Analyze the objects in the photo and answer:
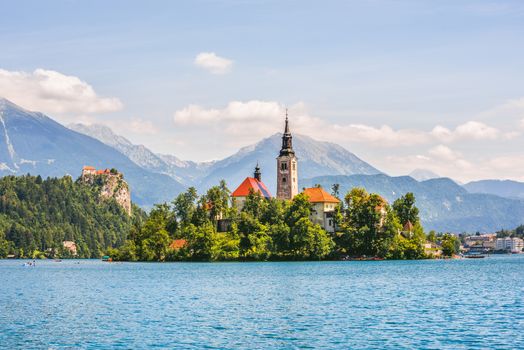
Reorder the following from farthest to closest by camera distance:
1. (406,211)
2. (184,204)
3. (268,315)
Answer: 1. (184,204)
2. (406,211)
3. (268,315)

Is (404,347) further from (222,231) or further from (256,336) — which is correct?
(222,231)

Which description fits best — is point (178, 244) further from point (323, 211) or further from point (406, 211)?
point (406, 211)

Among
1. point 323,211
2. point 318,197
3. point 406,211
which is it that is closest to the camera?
point 406,211

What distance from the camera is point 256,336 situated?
146 feet

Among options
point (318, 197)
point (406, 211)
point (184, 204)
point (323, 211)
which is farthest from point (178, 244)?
point (406, 211)

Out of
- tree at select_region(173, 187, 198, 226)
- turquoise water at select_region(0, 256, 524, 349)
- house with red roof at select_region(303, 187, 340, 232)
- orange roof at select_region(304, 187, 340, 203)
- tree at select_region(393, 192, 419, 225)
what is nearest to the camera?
turquoise water at select_region(0, 256, 524, 349)

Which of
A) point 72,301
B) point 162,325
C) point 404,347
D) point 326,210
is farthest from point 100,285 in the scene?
point 326,210

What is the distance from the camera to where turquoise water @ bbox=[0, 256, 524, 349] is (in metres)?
42.6

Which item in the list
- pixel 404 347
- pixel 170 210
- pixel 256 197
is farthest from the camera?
pixel 170 210

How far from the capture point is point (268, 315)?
54500mm

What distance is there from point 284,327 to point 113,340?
11.4m

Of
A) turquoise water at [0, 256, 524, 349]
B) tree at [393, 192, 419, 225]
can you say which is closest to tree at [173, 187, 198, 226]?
tree at [393, 192, 419, 225]

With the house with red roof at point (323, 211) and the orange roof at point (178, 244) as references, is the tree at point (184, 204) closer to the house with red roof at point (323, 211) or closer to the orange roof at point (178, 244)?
the orange roof at point (178, 244)

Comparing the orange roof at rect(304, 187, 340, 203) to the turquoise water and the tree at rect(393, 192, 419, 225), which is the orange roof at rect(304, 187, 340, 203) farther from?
the turquoise water
